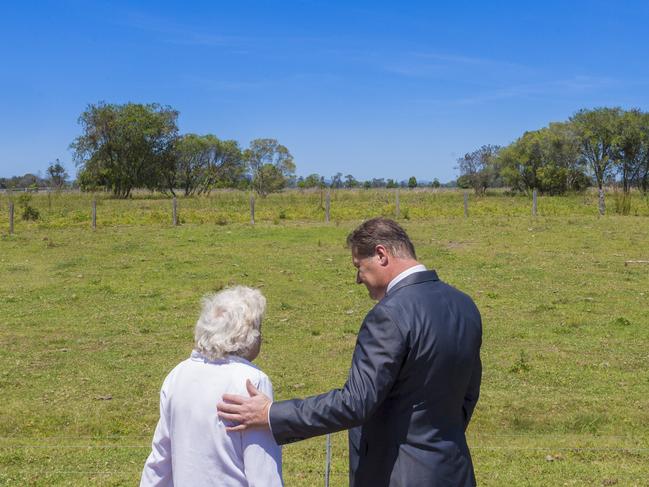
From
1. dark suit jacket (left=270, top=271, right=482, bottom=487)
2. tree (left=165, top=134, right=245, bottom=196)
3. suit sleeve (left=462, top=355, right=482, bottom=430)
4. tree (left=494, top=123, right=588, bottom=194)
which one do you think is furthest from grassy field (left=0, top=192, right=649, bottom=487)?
tree (left=165, top=134, right=245, bottom=196)

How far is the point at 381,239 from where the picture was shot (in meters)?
2.95

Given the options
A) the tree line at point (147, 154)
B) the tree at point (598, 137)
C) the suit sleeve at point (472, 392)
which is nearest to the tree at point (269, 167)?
the tree line at point (147, 154)

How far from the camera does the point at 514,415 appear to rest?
8.06 metres

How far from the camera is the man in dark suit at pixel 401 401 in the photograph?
2715 mm

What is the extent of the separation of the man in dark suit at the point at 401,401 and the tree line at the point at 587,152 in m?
53.1

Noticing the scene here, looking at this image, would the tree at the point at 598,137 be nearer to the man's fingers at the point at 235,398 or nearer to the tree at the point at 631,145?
the tree at the point at 631,145

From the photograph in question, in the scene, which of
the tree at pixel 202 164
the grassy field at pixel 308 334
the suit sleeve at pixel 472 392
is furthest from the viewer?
the tree at pixel 202 164

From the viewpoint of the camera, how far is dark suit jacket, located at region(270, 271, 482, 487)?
2.71 m

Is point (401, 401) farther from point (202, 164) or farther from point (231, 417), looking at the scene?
point (202, 164)

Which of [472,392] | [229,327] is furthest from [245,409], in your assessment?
[472,392]

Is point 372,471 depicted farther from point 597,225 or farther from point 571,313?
point 597,225

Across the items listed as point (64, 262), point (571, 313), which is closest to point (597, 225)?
point (571, 313)

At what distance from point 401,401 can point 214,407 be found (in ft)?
2.33

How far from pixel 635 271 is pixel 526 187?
40504 mm
